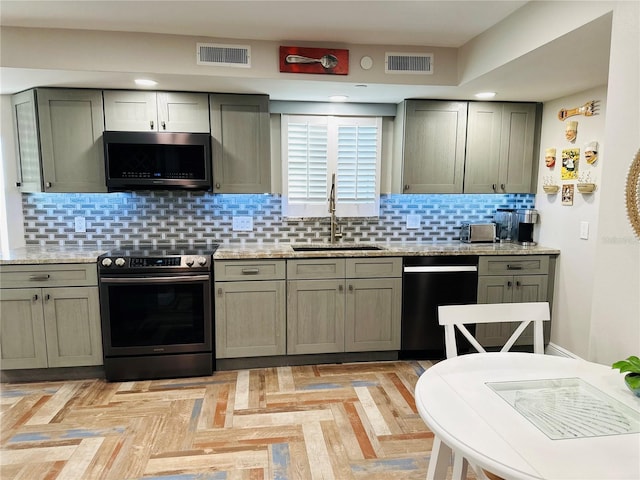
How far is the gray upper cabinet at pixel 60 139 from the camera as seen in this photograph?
9.93ft

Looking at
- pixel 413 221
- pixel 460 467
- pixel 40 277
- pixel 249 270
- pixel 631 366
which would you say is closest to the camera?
pixel 631 366

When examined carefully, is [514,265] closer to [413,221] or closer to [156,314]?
[413,221]

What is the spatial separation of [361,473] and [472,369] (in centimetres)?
93

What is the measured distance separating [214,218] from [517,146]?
2748mm

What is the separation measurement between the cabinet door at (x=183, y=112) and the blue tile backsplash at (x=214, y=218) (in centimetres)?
60

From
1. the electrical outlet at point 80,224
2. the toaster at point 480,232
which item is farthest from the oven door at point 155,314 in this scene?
the toaster at point 480,232

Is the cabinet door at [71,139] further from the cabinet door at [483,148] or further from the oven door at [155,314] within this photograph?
the cabinet door at [483,148]

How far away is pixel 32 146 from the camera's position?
307cm

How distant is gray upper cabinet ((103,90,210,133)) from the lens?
3068 mm

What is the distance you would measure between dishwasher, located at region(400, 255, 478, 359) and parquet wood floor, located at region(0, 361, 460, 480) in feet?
1.21

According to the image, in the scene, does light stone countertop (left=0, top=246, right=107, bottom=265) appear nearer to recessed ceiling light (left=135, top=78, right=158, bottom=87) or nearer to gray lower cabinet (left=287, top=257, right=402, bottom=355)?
recessed ceiling light (left=135, top=78, right=158, bottom=87)

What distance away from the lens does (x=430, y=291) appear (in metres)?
3.27

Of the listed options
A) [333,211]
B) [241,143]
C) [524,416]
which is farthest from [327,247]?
[524,416]

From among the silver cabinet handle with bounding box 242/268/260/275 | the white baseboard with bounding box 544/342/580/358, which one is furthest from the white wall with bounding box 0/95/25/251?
the white baseboard with bounding box 544/342/580/358
